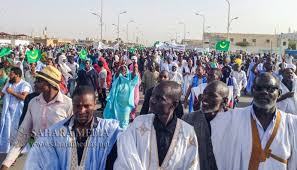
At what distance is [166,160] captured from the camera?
2.99 m

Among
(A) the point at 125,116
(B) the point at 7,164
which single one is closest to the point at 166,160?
(B) the point at 7,164

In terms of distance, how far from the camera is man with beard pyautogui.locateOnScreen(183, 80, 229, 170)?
156 inches

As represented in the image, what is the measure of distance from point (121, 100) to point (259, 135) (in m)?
6.06

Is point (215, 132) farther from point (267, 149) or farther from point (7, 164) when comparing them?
point (7, 164)

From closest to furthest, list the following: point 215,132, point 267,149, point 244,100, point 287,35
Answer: point 267,149, point 215,132, point 244,100, point 287,35

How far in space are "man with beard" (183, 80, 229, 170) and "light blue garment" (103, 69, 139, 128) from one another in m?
5.00

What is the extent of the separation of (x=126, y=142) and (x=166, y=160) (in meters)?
0.29

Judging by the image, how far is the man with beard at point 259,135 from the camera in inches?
133

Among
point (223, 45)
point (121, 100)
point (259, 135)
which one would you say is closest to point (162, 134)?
point (259, 135)

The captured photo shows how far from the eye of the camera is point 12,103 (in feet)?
25.7

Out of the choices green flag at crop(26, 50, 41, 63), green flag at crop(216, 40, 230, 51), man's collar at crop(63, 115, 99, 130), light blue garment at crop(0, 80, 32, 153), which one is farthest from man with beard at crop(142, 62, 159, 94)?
green flag at crop(216, 40, 230, 51)

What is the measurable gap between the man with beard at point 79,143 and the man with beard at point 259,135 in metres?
0.90

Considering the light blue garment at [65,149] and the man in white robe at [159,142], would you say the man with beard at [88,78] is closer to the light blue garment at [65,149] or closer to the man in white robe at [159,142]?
the light blue garment at [65,149]

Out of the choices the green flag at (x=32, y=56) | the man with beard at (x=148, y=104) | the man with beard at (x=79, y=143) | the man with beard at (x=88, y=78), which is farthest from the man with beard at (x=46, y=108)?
the green flag at (x=32, y=56)
